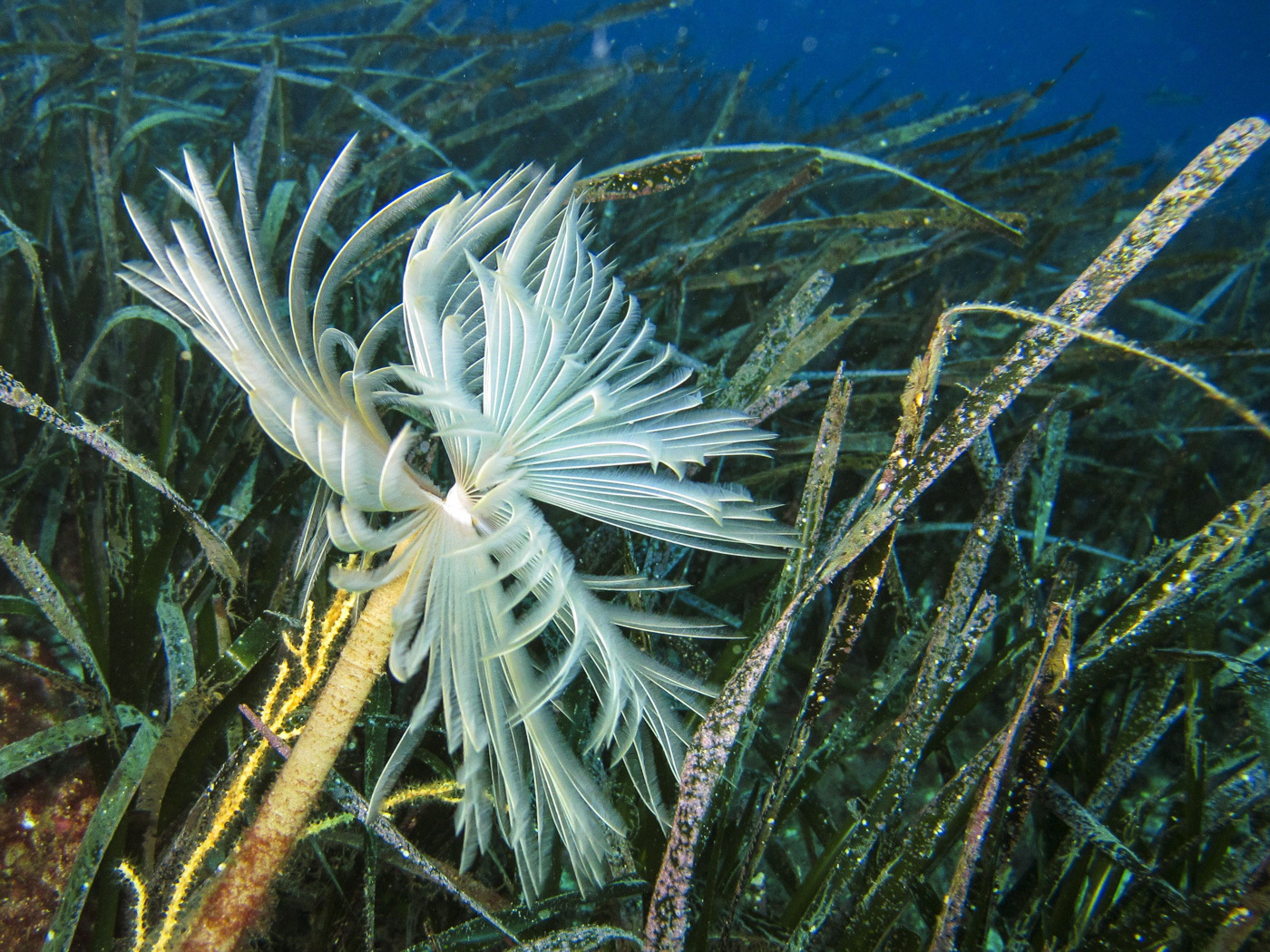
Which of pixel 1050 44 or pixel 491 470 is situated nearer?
pixel 491 470

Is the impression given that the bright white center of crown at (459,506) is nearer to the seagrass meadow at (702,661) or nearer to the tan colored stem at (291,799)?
the seagrass meadow at (702,661)

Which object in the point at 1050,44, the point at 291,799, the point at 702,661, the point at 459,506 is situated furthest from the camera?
the point at 1050,44

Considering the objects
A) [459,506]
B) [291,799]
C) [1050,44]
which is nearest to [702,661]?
[459,506]

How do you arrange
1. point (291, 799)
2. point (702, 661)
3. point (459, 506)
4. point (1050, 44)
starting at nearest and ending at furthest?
point (291, 799), point (459, 506), point (702, 661), point (1050, 44)

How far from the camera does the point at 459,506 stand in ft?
4.33

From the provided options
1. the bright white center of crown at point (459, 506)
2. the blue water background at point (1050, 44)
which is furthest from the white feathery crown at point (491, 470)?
the blue water background at point (1050, 44)

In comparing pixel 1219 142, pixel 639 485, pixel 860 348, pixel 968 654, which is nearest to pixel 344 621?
pixel 639 485

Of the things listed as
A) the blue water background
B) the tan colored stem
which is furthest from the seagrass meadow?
the blue water background

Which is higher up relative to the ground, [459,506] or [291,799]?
[459,506]

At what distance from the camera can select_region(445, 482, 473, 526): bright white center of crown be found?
1.31 metres

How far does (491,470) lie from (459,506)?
11 centimetres

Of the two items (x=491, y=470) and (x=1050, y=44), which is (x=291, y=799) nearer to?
(x=491, y=470)

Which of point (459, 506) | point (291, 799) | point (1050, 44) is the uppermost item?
point (1050, 44)

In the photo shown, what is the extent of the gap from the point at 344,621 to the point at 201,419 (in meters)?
1.56
